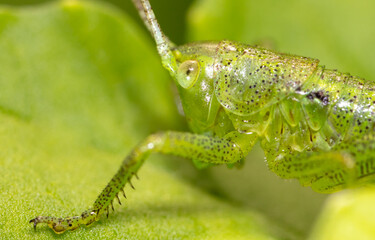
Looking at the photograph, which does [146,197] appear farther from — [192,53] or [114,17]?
[114,17]

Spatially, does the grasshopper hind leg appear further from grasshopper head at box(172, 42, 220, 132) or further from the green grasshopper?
grasshopper head at box(172, 42, 220, 132)

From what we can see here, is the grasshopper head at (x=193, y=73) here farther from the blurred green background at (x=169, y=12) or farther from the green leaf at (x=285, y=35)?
the blurred green background at (x=169, y=12)

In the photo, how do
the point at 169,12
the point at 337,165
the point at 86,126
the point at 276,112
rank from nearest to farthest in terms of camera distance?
the point at 337,165, the point at 276,112, the point at 86,126, the point at 169,12

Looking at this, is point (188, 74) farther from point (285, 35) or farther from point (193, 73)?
point (285, 35)

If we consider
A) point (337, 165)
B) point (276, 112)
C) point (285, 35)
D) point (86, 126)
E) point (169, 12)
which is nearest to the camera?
point (337, 165)

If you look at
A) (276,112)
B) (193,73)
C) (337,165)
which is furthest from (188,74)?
(337,165)

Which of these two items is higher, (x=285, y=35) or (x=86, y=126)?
(x=285, y=35)

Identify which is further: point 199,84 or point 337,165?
point 199,84

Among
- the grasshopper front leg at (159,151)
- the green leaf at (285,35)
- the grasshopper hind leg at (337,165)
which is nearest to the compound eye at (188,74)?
the grasshopper front leg at (159,151)
